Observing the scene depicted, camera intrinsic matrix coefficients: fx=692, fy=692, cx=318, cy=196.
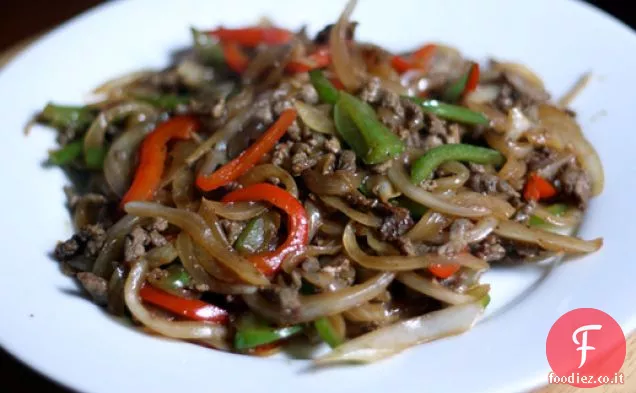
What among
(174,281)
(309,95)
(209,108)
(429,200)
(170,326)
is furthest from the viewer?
(209,108)

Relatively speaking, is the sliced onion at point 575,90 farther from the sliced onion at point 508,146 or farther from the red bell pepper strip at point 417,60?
the red bell pepper strip at point 417,60

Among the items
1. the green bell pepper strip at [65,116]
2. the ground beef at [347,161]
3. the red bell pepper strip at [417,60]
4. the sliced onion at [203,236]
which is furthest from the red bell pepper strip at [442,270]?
the green bell pepper strip at [65,116]

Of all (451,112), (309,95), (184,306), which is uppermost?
(309,95)

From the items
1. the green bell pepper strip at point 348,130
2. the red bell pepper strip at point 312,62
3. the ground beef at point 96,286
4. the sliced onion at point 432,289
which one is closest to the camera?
the sliced onion at point 432,289

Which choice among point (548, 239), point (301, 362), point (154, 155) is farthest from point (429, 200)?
point (154, 155)

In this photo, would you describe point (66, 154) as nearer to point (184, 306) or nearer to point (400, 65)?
point (184, 306)

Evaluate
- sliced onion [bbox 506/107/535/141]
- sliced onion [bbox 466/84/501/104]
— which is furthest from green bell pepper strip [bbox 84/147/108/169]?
sliced onion [bbox 506/107/535/141]

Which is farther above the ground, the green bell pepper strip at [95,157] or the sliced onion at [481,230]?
the green bell pepper strip at [95,157]

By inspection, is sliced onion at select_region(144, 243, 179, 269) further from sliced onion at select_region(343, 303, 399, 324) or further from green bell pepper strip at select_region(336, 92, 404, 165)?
green bell pepper strip at select_region(336, 92, 404, 165)
